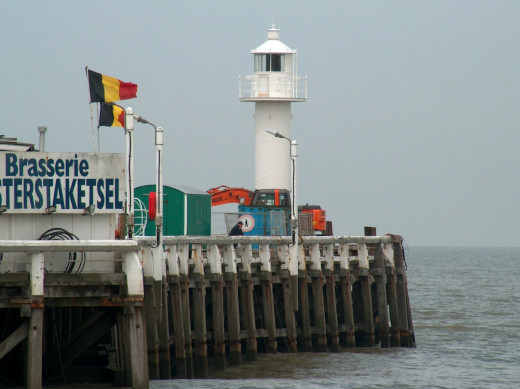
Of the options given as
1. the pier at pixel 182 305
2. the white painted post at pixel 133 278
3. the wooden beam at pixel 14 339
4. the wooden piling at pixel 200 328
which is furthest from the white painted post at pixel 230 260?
the wooden beam at pixel 14 339

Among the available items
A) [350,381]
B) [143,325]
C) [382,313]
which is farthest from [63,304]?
[382,313]

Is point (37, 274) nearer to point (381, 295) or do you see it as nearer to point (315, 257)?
point (315, 257)

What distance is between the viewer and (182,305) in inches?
1058

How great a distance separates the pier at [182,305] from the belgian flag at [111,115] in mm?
2648

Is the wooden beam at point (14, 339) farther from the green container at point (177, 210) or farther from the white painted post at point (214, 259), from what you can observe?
the green container at point (177, 210)

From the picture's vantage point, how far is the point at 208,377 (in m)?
27.7

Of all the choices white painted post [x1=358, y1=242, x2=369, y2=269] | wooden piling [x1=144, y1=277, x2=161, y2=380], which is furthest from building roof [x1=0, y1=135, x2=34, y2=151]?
white painted post [x1=358, y1=242, x2=369, y2=269]

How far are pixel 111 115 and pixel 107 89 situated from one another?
88cm

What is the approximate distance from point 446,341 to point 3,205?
840 inches

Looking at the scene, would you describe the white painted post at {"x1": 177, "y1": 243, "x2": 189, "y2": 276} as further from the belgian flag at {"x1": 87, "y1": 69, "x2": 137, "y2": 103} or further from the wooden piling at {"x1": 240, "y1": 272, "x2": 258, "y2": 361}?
the belgian flag at {"x1": 87, "y1": 69, "x2": 137, "y2": 103}

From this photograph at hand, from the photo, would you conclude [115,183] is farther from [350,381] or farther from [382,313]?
[382,313]

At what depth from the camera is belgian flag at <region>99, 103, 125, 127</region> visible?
1001 inches

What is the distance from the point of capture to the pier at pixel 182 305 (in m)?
19.5

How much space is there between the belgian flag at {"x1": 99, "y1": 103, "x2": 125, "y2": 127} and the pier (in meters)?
2.65
